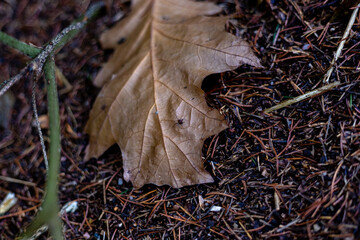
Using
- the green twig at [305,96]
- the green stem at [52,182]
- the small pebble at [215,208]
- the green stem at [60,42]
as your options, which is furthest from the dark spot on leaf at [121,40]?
the small pebble at [215,208]

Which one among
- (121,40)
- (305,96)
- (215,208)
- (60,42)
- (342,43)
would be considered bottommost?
(215,208)

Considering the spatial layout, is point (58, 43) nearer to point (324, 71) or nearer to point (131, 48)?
point (131, 48)

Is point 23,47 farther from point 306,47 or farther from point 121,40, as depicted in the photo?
point 306,47

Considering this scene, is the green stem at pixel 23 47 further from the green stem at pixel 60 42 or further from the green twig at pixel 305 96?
the green twig at pixel 305 96

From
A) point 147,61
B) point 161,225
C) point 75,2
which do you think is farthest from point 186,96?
point 75,2

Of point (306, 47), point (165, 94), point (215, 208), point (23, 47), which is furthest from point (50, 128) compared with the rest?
point (306, 47)
